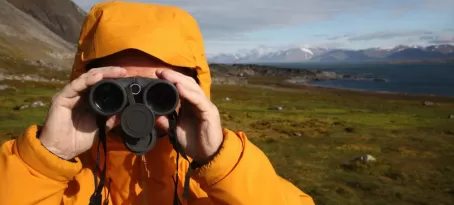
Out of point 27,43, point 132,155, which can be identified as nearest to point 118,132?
point 132,155

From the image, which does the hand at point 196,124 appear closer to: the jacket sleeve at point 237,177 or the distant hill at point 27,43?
the jacket sleeve at point 237,177

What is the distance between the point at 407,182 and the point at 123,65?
9561 mm

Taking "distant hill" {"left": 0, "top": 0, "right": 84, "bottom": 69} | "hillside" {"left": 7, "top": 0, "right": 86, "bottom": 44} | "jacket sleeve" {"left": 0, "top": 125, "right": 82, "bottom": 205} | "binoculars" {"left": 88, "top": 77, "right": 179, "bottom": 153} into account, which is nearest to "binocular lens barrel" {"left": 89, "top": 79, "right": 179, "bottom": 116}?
"binoculars" {"left": 88, "top": 77, "right": 179, "bottom": 153}

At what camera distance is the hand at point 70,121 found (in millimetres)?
2586

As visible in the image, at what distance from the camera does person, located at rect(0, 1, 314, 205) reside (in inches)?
99.5

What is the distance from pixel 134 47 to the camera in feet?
9.26

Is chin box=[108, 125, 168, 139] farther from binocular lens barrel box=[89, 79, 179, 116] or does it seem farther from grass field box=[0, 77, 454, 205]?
grass field box=[0, 77, 454, 205]

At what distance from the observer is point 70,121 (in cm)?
267

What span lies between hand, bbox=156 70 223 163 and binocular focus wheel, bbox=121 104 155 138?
124 mm

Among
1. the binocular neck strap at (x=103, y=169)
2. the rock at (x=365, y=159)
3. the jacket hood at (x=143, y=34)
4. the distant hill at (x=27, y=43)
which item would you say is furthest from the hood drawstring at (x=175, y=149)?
the distant hill at (x=27, y=43)

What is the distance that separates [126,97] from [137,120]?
0.17 meters

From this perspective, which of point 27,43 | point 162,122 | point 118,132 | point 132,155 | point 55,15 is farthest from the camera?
point 55,15

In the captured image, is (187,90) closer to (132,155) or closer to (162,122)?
(162,122)

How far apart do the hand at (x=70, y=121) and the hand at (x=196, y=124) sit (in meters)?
0.37
